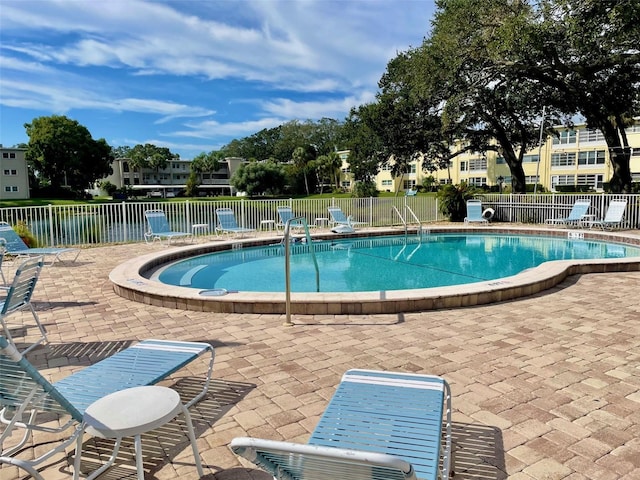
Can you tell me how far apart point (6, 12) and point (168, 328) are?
8.22 meters

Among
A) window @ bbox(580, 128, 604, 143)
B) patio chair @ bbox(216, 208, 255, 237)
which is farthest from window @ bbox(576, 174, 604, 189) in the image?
patio chair @ bbox(216, 208, 255, 237)

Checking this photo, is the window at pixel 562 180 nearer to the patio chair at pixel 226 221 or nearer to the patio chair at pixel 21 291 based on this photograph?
the patio chair at pixel 226 221

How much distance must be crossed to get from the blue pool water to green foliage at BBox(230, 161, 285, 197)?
116 feet

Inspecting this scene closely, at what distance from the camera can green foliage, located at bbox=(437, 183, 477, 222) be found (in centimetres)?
1809

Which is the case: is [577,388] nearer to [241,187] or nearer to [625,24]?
[625,24]

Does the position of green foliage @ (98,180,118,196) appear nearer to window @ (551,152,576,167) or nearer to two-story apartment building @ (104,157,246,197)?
two-story apartment building @ (104,157,246,197)

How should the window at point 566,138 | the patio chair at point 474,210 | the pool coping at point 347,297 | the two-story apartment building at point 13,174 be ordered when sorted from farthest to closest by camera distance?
the two-story apartment building at point 13,174, the window at point 566,138, the patio chair at point 474,210, the pool coping at point 347,297

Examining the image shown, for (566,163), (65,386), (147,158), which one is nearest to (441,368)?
(65,386)

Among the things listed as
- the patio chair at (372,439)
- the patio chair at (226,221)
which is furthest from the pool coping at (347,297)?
the patio chair at (226,221)

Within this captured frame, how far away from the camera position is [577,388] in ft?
11.1

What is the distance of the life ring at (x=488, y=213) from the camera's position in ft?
58.6

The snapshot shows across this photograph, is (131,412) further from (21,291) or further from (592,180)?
(592,180)

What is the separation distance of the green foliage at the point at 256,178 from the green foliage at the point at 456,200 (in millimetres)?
32540

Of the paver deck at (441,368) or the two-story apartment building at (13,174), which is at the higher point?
the two-story apartment building at (13,174)
